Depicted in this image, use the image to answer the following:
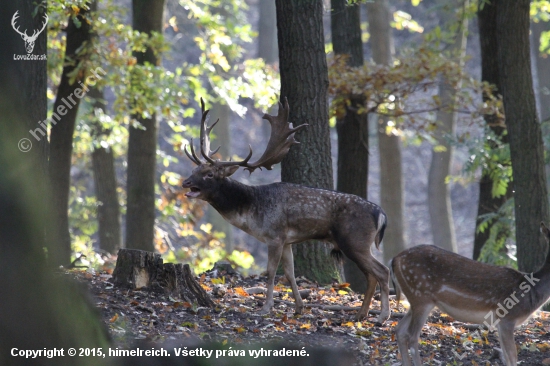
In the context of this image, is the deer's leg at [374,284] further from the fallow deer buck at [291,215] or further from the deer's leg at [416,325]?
the deer's leg at [416,325]

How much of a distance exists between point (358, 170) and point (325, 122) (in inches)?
163

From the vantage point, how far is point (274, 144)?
9539mm

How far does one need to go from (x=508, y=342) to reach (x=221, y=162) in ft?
13.6

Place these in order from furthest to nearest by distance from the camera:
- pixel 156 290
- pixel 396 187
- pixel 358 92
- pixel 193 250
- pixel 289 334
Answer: pixel 193 250
pixel 396 187
pixel 358 92
pixel 156 290
pixel 289 334

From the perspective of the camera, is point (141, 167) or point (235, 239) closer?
point (141, 167)

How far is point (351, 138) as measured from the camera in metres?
15.1

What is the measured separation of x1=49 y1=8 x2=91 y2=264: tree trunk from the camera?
14.0 metres

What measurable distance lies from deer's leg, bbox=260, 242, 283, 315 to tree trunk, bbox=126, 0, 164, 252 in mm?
7658

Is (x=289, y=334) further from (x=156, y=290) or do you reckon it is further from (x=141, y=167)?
(x=141, y=167)

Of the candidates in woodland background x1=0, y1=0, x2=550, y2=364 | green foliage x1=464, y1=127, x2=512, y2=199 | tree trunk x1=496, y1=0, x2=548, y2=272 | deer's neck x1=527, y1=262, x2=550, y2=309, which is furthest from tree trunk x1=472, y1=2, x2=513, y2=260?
deer's neck x1=527, y1=262, x2=550, y2=309

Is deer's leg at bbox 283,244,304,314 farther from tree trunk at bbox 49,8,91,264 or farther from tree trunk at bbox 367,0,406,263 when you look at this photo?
tree trunk at bbox 367,0,406,263

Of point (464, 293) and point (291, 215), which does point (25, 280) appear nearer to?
point (464, 293)

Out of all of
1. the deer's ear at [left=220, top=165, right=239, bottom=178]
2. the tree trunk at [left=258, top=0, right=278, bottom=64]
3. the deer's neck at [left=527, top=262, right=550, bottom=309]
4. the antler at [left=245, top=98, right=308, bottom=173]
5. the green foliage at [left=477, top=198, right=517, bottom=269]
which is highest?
the tree trunk at [left=258, top=0, right=278, bottom=64]

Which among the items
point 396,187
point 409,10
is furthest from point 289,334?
point 409,10
